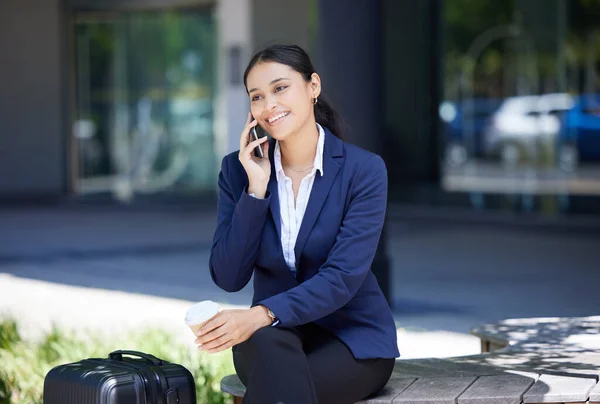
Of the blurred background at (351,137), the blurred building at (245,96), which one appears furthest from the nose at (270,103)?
the blurred building at (245,96)

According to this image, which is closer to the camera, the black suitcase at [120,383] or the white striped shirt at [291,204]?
the black suitcase at [120,383]

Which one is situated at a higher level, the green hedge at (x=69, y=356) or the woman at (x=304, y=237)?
the woman at (x=304, y=237)

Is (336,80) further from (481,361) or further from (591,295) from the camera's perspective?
(481,361)

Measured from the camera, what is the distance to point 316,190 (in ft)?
12.0

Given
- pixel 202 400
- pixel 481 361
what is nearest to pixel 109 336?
pixel 202 400

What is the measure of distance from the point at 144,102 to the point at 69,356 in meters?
13.4

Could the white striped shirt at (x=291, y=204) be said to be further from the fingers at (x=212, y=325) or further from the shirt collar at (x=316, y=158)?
the fingers at (x=212, y=325)

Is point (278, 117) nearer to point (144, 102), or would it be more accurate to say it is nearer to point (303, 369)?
point (303, 369)

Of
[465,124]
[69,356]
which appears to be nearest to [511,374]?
[69,356]

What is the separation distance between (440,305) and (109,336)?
2.83m

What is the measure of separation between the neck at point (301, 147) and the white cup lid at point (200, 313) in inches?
29.0

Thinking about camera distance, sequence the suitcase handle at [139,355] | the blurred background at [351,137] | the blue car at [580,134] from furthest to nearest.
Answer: the blue car at [580,134] → the blurred background at [351,137] → the suitcase handle at [139,355]

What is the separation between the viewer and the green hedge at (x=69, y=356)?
206 inches

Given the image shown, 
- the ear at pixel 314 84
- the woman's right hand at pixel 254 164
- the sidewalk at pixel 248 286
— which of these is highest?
the ear at pixel 314 84
